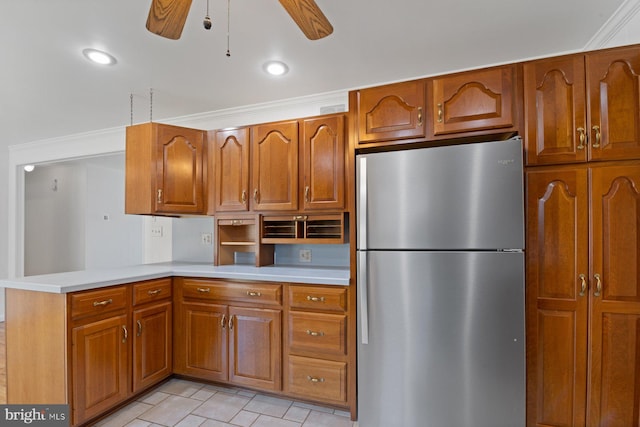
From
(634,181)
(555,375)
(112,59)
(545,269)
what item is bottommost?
(555,375)

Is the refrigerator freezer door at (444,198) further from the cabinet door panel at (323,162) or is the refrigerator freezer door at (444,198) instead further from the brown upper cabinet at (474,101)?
the cabinet door panel at (323,162)

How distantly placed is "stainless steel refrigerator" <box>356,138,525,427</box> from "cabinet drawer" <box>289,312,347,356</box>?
0.22 m

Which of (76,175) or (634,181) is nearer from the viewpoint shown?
(634,181)

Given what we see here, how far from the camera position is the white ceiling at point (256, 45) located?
1658mm

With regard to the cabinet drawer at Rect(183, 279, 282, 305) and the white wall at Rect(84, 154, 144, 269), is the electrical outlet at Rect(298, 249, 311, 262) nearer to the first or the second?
the cabinet drawer at Rect(183, 279, 282, 305)

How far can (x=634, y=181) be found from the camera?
1.54 meters

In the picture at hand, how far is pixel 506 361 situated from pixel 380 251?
845 mm

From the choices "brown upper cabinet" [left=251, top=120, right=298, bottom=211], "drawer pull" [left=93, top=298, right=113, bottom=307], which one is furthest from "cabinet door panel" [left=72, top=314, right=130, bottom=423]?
"brown upper cabinet" [left=251, top=120, right=298, bottom=211]

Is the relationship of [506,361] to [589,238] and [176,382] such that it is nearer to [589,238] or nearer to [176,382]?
[589,238]

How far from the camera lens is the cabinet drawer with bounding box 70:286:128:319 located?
1802 mm

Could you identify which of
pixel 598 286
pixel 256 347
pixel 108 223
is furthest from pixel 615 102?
pixel 108 223

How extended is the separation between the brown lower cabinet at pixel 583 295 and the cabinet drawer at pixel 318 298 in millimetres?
1068

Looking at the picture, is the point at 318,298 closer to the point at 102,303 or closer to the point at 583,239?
the point at 102,303

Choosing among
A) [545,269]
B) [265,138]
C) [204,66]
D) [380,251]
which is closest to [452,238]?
[380,251]
